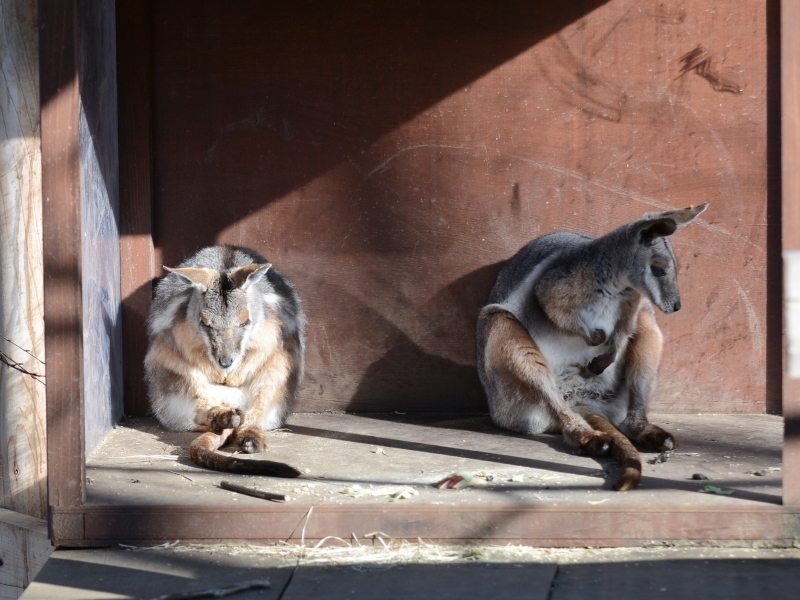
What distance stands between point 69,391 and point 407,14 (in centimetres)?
319

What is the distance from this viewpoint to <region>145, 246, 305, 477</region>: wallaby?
5898mm

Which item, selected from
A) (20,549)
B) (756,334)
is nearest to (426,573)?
(20,549)

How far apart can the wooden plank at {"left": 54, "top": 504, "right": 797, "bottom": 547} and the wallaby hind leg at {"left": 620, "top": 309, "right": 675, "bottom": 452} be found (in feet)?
4.32

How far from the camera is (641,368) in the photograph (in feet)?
19.3

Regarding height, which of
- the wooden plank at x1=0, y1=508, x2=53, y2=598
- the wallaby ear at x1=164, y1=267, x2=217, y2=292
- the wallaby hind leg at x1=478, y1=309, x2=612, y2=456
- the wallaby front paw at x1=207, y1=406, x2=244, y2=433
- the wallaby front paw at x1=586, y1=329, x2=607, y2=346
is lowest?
the wooden plank at x1=0, y1=508, x2=53, y2=598

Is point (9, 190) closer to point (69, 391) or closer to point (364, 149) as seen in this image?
point (69, 391)

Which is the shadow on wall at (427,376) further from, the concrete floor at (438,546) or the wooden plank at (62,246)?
the wooden plank at (62,246)

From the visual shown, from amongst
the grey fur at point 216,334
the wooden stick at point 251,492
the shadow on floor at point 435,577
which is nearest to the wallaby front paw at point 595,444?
the shadow on floor at point 435,577

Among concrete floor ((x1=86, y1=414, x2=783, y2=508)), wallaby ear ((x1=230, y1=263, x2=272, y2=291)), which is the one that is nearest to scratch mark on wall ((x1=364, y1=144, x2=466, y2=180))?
wallaby ear ((x1=230, y1=263, x2=272, y2=291))

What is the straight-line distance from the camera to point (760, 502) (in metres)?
4.38

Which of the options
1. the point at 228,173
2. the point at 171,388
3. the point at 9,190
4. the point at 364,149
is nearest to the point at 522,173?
the point at 364,149

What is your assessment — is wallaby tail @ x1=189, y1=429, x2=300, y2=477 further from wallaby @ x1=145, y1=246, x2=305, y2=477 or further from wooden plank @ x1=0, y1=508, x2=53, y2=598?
wooden plank @ x1=0, y1=508, x2=53, y2=598

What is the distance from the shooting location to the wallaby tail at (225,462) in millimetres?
4840

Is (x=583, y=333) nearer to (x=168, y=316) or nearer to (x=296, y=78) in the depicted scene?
(x=296, y=78)
